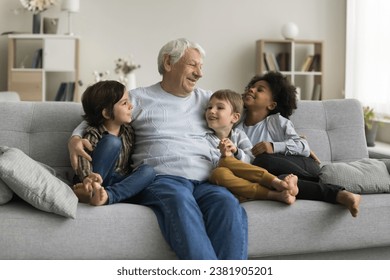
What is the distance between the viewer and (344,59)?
23.1 ft

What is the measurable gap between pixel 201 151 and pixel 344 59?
4804 mm

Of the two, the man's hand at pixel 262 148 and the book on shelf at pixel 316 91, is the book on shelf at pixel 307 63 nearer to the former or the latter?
the book on shelf at pixel 316 91

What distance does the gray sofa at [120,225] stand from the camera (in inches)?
84.0

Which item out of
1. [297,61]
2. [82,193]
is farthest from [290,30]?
[82,193]

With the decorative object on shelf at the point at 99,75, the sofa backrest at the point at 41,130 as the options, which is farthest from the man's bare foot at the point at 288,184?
the decorative object on shelf at the point at 99,75

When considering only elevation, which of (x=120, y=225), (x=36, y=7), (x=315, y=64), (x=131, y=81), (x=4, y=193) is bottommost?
(x=120, y=225)

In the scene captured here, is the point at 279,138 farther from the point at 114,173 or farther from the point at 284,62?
the point at 284,62

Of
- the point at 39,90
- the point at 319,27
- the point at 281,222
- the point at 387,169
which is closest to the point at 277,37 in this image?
the point at 319,27

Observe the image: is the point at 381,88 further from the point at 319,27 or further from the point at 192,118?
the point at 192,118

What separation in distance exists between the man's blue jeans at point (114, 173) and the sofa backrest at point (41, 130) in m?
0.30

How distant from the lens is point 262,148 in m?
2.70

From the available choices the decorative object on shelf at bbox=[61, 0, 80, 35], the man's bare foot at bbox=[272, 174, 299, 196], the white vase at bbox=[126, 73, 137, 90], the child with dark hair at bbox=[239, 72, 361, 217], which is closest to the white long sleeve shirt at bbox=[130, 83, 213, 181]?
the child with dark hair at bbox=[239, 72, 361, 217]

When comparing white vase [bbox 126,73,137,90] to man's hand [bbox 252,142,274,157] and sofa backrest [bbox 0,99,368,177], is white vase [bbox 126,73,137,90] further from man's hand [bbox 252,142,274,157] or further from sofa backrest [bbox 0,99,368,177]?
man's hand [bbox 252,142,274,157]

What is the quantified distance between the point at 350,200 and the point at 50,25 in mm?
4672
